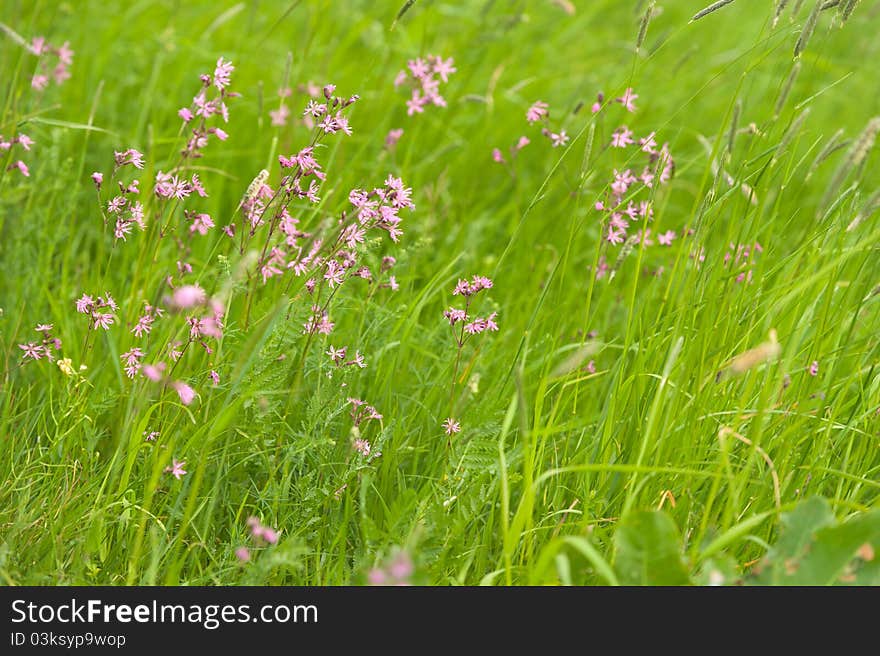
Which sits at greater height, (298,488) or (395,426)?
Result: (395,426)

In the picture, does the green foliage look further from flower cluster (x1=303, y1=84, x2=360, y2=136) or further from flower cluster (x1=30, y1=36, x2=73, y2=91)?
flower cluster (x1=30, y1=36, x2=73, y2=91)

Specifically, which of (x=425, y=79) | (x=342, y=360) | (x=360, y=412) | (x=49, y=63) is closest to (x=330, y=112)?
(x=342, y=360)

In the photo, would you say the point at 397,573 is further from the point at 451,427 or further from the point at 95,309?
the point at 95,309

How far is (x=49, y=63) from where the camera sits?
3.70 m

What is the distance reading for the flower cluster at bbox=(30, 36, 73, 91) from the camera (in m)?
3.15

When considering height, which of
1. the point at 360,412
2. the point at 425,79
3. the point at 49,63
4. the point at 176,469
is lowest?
the point at 176,469

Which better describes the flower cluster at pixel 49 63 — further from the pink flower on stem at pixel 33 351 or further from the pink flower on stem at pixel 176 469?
the pink flower on stem at pixel 176 469

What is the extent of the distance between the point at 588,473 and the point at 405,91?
224cm

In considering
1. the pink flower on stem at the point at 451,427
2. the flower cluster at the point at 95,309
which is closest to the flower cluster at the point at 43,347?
the flower cluster at the point at 95,309

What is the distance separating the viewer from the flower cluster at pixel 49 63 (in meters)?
3.15
